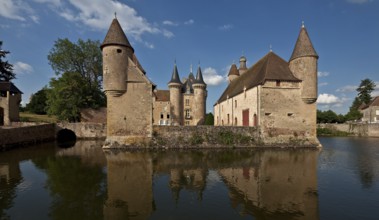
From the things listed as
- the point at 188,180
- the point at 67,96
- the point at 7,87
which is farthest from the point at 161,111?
the point at 188,180

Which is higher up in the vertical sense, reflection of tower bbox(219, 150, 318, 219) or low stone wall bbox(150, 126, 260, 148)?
low stone wall bbox(150, 126, 260, 148)

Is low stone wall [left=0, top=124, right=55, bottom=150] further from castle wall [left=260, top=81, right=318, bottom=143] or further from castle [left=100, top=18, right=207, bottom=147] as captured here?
castle wall [left=260, top=81, right=318, bottom=143]

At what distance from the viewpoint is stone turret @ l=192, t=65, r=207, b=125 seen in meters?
35.0

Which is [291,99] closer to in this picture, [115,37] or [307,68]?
[307,68]

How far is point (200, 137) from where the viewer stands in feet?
59.2

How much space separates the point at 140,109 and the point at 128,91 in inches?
69.0

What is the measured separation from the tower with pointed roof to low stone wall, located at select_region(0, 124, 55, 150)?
8667 mm

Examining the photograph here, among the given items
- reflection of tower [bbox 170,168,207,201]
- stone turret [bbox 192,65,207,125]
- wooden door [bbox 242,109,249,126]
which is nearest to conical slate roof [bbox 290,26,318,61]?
wooden door [bbox 242,109,249,126]

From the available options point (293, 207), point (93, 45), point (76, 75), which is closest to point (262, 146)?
point (293, 207)

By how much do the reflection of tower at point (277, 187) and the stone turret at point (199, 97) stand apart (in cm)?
2238

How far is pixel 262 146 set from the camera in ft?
59.7

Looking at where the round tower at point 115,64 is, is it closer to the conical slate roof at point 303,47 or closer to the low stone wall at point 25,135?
the low stone wall at point 25,135

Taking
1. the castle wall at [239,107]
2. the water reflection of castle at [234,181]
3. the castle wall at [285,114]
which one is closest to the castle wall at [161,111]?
the castle wall at [239,107]

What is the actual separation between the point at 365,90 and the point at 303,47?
49.9 meters
